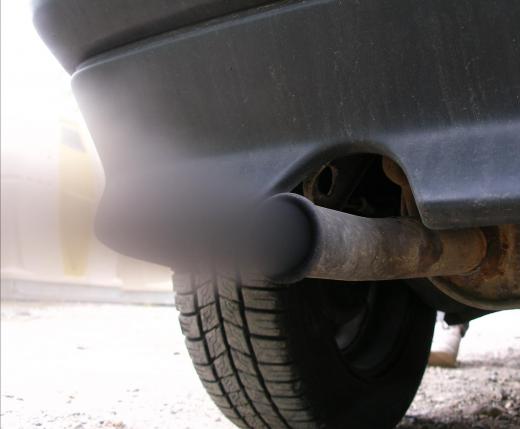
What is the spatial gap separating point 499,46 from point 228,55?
389 mm

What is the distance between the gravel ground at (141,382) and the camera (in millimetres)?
1928

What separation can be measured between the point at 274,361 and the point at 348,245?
586mm

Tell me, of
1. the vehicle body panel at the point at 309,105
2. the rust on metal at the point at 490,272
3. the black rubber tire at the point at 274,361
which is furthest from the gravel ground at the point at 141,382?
the vehicle body panel at the point at 309,105

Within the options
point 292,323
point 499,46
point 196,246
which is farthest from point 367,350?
point 499,46

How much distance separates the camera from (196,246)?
1.07 m

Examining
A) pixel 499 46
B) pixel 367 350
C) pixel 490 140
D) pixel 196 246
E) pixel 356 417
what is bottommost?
pixel 356 417

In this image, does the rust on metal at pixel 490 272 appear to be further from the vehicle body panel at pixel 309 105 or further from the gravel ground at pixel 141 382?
the gravel ground at pixel 141 382

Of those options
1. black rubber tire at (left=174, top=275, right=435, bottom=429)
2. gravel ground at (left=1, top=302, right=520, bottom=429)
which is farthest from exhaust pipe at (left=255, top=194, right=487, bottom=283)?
gravel ground at (left=1, top=302, right=520, bottom=429)

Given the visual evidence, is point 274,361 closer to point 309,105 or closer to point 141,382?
point 309,105

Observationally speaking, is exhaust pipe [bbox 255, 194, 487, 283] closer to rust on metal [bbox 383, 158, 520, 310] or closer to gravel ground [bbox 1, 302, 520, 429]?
rust on metal [bbox 383, 158, 520, 310]

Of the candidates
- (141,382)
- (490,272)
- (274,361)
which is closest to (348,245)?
(490,272)

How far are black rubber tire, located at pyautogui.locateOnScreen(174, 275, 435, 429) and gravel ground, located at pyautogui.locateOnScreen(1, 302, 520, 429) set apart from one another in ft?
1.28

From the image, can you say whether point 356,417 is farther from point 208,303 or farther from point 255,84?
point 255,84

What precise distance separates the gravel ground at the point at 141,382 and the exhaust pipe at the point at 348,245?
3.35 feet
